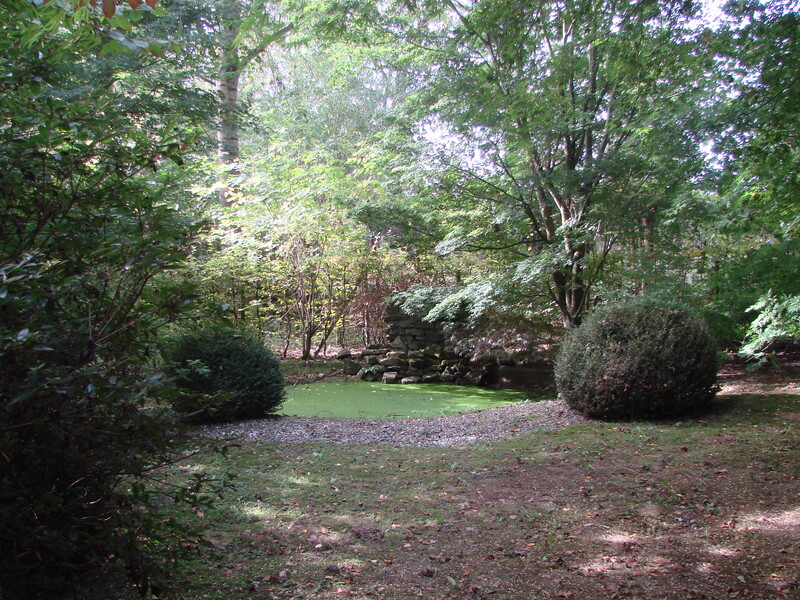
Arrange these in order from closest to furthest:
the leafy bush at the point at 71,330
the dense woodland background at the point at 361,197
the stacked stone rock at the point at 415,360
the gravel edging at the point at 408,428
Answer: the leafy bush at the point at 71,330 < the dense woodland background at the point at 361,197 < the gravel edging at the point at 408,428 < the stacked stone rock at the point at 415,360

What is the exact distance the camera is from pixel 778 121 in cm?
464

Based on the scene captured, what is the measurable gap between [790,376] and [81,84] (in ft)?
33.3

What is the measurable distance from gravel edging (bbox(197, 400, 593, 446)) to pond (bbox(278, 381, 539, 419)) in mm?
888

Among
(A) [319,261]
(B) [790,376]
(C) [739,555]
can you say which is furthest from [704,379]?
(A) [319,261]

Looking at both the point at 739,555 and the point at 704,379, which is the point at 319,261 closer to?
the point at 704,379

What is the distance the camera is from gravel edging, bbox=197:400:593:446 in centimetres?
566

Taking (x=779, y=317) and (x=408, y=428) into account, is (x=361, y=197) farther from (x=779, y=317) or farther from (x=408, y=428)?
(x=779, y=317)

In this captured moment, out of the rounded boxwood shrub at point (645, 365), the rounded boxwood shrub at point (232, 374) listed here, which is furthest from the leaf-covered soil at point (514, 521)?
the rounded boxwood shrub at point (232, 374)

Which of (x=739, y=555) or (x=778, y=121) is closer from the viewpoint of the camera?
(x=739, y=555)

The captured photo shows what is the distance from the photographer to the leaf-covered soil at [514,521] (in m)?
2.51

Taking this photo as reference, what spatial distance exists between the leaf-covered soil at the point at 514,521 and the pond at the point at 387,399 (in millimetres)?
2829

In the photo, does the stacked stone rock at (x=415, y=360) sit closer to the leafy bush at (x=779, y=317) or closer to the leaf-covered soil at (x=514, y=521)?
the leafy bush at (x=779, y=317)

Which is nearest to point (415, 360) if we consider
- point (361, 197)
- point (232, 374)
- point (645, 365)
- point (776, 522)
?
point (361, 197)

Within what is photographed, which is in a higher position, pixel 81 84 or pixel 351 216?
pixel 81 84
